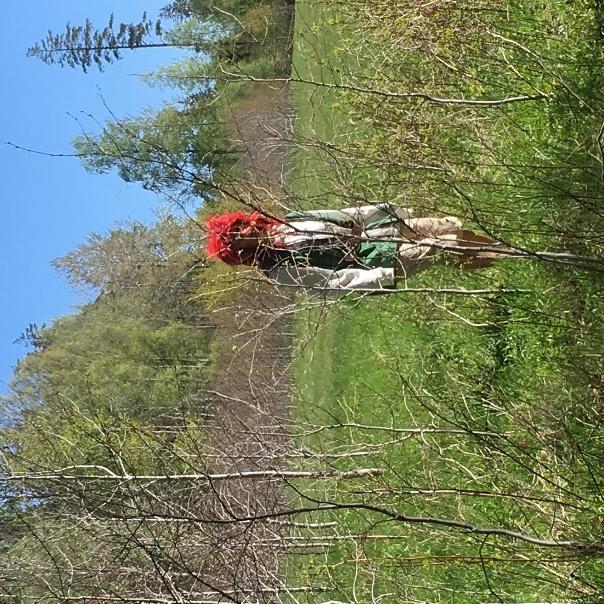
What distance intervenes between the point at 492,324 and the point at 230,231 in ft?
7.31

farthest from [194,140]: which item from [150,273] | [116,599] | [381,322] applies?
[116,599]

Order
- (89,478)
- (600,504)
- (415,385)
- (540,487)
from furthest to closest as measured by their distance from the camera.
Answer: (415,385), (540,487), (89,478), (600,504)

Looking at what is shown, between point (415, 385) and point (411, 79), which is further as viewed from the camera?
point (415, 385)

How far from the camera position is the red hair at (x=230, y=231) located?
17.2 ft

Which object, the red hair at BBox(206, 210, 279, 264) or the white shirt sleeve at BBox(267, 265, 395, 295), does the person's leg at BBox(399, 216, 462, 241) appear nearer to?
the white shirt sleeve at BBox(267, 265, 395, 295)

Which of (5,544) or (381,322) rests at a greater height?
(381,322)

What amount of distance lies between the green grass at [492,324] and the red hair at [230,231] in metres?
0.58

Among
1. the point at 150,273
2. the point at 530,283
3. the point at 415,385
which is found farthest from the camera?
the point at 150,273

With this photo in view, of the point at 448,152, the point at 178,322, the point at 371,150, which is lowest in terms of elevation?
the point at 448,152

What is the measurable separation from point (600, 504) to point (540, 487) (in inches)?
30.1

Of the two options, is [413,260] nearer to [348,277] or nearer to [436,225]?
[436,225]

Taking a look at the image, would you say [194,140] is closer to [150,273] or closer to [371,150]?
[150,273]

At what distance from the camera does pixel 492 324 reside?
5.71 metres

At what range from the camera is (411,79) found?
240 inches
